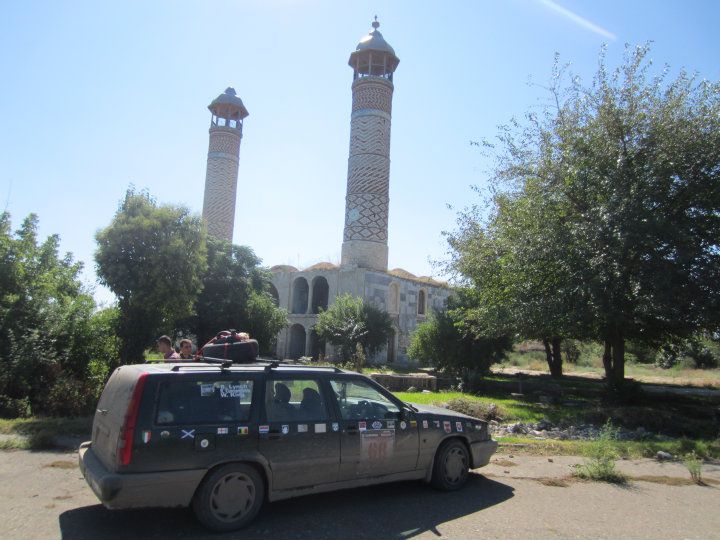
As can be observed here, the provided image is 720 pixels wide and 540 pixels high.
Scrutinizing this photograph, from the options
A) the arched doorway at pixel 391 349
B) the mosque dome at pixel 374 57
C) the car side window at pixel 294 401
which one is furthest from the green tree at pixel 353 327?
the car side window at pixel 294 401

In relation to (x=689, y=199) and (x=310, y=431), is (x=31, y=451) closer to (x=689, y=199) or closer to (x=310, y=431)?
(x=310, y=431)

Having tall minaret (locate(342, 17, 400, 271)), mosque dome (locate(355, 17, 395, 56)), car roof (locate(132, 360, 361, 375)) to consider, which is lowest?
car roof (locate(132, 360, 361, 375))

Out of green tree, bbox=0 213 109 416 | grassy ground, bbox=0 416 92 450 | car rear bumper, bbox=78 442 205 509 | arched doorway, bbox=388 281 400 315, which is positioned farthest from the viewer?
arched doorway, bbox=388 281 400 315

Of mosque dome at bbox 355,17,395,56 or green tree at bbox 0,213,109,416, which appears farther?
mosque dome at bbox 355,17,395,56

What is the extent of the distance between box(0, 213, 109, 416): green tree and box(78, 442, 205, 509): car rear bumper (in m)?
6.90

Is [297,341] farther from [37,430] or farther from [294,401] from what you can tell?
[294,401]

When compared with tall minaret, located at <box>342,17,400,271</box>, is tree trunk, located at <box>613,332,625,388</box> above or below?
below

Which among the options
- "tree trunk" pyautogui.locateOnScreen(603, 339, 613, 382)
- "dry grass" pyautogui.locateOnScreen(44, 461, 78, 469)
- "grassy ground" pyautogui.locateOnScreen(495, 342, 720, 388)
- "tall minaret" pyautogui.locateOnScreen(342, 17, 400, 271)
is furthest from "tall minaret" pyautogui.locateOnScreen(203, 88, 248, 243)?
"dry grass" pyautogui.locateOnScreen(44, 461, 78, 469)

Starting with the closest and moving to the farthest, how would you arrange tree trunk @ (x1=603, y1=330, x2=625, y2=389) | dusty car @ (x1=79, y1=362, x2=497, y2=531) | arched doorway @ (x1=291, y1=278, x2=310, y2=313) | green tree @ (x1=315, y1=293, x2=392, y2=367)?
1. dusty car @ (x1=79, y1=362, x2=497, y2=531)
2. tree trunk @ (x1=603, y1=330, x2=625, y2=389)
3. green tree @ (x1=315, y1=293, x2=392, y2=367)
4. arched doorway @ (x1=291, y1=278, x2=310, y2=313)

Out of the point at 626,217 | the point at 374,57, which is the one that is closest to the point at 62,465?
the point at 626,217

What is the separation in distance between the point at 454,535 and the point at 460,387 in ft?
55.1

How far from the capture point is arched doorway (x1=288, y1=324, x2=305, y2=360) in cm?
3753

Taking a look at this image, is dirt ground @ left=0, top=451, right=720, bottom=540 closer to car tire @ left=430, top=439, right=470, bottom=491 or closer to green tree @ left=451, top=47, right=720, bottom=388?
car tire @ left=430, top=439, right=470, bottom=491

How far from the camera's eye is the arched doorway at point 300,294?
125ft
